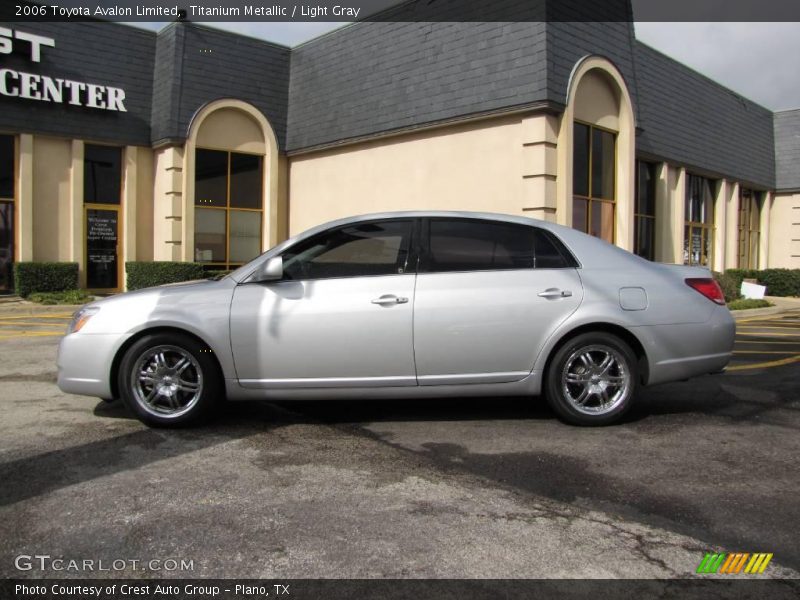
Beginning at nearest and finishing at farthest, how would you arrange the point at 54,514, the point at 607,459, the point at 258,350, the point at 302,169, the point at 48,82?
the point at 54,514
the point at 607,459
the point at 258,350
the point at 48,82
the point at 302,169

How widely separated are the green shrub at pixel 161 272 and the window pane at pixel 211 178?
2.04m

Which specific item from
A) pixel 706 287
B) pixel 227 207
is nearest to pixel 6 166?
pixel 227 207

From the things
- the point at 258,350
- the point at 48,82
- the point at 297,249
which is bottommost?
the point at 258,350

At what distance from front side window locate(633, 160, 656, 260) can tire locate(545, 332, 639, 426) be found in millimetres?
13745

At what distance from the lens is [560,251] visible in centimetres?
532

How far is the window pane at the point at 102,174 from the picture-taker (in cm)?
1723

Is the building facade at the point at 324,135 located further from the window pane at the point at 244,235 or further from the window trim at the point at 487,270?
the window trim at the point at 487,270

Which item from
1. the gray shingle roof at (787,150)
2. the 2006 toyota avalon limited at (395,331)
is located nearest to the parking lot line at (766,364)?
the 2006 toyota avalon limited at (395,331)

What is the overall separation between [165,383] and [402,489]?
7.24 feet

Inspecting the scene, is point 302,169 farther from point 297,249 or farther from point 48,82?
point 297,249

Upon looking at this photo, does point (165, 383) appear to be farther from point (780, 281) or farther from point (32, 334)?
point (780, 281)

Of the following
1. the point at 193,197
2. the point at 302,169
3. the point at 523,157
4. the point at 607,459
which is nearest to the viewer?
the point at 607,459

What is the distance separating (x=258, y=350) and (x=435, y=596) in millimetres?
2764

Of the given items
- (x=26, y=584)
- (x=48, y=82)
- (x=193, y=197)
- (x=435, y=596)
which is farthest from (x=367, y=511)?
(x=48, y=82)
